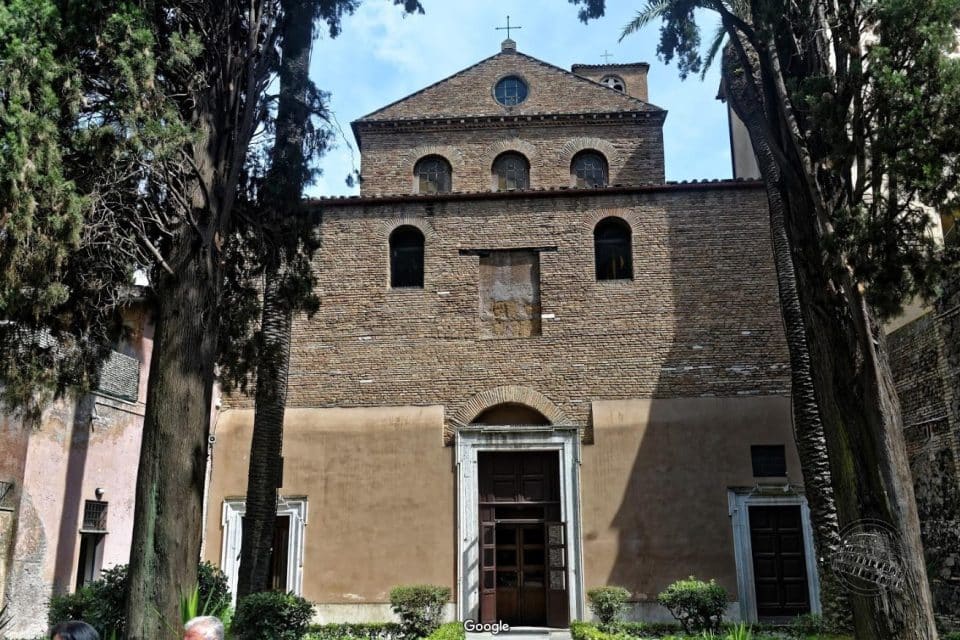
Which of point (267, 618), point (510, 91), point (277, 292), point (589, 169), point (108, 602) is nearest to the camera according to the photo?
point (108, 602)

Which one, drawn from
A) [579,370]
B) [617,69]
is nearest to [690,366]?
[579,370]

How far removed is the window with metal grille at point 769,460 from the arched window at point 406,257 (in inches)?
255

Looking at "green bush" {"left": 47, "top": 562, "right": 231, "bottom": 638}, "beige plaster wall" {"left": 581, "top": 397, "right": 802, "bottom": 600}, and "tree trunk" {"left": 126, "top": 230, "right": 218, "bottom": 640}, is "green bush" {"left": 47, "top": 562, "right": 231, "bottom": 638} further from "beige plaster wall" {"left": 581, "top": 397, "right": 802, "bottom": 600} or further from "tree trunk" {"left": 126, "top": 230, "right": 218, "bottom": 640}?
"beige plaster wall" {"left": 581, "top": 397, "right": 802, "bottom": 600}

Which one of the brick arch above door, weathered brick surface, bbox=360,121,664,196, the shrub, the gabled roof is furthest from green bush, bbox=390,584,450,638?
the gabled roof

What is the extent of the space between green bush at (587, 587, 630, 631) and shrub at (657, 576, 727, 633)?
94 cm

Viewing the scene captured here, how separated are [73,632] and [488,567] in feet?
35.9

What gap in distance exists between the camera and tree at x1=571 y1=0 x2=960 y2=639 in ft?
20.9

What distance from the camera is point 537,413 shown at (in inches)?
591

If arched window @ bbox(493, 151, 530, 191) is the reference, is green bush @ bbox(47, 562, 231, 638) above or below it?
below

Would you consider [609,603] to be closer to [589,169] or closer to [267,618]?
[267,618]

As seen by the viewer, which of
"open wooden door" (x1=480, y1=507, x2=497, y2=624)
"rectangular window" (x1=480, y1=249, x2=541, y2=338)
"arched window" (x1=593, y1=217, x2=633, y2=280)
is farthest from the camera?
"arched window" (x1=593, y1=217, x2=633, y2=280)

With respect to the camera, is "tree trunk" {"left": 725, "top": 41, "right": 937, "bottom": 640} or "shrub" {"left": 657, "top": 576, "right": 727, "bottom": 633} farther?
"shrub" {"left": 657, "top": 576, "right": 727, "bottom": 633}

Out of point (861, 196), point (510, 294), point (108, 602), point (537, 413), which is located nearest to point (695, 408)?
point (537, 413)

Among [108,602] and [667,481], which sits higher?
[667,481]
